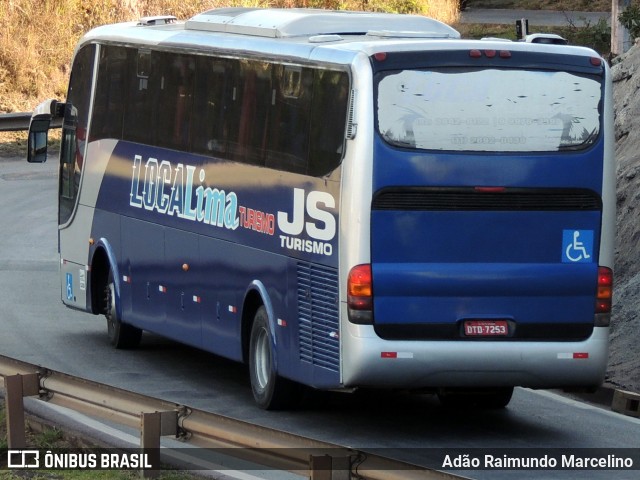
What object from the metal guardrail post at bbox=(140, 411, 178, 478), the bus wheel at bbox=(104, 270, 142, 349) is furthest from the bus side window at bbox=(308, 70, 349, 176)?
the bus wheel at bbox=(104, 270, 142, 349)

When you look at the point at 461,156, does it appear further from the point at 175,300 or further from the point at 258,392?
the point at 175,300

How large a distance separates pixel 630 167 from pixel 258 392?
8.22 meters

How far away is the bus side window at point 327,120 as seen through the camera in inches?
→ 478

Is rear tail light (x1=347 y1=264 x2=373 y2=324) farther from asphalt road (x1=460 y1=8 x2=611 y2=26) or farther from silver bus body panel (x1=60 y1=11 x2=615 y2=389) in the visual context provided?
asphalt road (x1=460 y1=8 x2=611 y2=26)

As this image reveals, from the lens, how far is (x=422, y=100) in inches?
469

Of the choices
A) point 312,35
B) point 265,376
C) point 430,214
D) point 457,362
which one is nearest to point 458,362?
point 457,362

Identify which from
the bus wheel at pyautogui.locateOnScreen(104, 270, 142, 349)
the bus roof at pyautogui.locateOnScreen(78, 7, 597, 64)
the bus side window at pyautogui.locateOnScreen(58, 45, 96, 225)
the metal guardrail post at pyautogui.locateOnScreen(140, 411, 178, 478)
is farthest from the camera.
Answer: the bus side window at pyautogui.locateOnScreen(58, 45, 96, 225)

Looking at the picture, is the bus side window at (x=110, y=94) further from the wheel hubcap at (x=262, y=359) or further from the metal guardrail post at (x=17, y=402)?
the metal guardrail post at (x=17, y=402)

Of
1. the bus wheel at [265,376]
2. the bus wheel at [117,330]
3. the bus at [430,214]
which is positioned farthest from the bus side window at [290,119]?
the bus wheel at [117,330]

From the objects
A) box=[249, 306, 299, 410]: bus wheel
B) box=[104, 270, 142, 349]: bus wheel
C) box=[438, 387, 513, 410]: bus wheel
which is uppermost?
box=[249, 306, 299, 410]: bus wheel

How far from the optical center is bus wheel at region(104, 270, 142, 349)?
1717 cm

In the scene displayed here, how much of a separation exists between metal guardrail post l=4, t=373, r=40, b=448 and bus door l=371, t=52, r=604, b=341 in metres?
2.60

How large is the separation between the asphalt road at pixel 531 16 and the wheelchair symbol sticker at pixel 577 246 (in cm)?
2930

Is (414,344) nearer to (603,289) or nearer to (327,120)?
(603,289)
